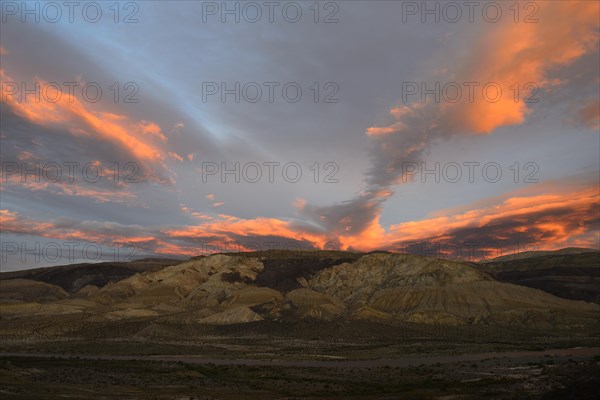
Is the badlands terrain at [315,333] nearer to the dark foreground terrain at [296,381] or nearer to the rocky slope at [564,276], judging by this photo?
the dark foreground terrain at [296,381]

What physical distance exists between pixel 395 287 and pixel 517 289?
3336cm

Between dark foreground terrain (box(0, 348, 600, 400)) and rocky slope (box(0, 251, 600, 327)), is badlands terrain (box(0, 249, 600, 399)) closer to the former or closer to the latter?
dark foreground terrain (box(0, 348, 600, 400))

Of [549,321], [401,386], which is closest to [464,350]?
[401,386]

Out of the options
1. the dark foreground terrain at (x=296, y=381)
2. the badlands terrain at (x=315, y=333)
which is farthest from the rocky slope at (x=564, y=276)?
the dark foreground terrain at (x=296, y=381)

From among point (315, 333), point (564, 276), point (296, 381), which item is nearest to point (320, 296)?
point (315, 333)

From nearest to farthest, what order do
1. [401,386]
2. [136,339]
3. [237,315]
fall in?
[401,386] → [136,339] → [237,315]

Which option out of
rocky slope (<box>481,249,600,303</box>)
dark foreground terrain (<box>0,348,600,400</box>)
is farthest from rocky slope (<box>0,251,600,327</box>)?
dark foreground terrain (<box>0,348,600,400</box>)

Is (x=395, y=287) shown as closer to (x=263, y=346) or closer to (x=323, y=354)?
(x=263, y=346)

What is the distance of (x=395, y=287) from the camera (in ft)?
472

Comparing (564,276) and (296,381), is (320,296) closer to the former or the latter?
(564,276)

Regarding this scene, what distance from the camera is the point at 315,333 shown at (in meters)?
99.8

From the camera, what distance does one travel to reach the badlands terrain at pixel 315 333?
36.2 m

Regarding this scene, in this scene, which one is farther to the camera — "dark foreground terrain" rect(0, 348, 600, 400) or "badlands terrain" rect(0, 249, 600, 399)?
"badlands terrain" rect(0, 249, 600, 399)

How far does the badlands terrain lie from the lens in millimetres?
36219
